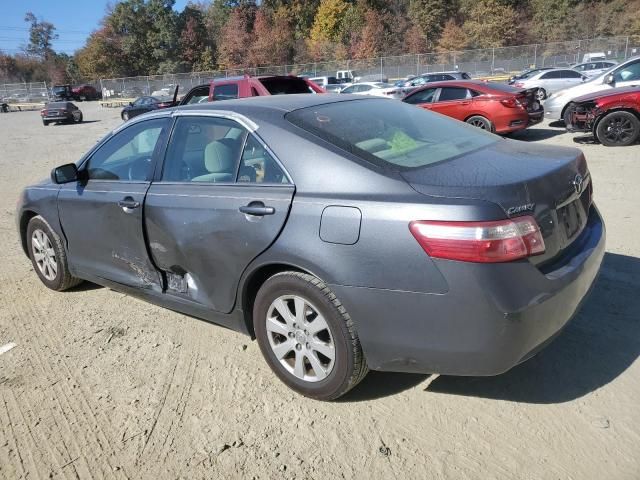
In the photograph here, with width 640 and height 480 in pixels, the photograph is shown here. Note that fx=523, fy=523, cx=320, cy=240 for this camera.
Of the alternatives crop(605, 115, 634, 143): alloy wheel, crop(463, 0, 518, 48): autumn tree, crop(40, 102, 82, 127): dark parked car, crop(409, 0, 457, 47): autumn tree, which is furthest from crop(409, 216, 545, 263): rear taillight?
crop(409, 0, 457, 47): autumn tree

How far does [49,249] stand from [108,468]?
8.74ft

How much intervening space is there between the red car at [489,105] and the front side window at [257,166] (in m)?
9.60

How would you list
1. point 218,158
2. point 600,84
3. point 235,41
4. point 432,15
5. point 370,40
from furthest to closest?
point 235,41 < point 432,15 < point 370,40 < point 600,84 < point 218,158

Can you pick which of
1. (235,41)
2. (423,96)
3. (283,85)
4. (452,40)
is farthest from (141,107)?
(235,41)

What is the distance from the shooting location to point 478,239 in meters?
2.23

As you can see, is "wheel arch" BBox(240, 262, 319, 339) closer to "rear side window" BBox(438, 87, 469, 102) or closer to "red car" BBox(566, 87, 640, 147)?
"red car" BBox(566, 87, 640, 147)

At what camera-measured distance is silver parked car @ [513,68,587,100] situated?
70.4ft

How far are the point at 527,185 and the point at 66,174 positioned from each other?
3358 mm

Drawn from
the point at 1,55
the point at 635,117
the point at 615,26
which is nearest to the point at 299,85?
the point at 635,117

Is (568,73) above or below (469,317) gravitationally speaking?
above

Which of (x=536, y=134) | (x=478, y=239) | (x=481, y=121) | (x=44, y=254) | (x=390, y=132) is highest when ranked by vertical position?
(x=390, y=132)

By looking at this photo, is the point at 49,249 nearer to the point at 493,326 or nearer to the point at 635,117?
the point at 493,326

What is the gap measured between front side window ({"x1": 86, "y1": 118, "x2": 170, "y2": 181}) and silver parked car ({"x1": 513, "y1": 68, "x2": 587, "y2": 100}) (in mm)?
20678

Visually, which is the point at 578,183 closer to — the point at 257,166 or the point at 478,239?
the point at 478,239
